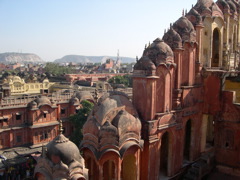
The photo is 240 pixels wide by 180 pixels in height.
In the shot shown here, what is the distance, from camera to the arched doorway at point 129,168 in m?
12.6

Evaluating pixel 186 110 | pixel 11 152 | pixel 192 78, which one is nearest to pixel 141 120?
pixel 186 110

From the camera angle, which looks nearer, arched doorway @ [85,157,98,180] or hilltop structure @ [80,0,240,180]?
hilltop structure @ [80,0,240,180]

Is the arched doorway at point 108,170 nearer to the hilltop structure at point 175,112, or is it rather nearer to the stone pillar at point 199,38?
the hilltop structure at point 175,112

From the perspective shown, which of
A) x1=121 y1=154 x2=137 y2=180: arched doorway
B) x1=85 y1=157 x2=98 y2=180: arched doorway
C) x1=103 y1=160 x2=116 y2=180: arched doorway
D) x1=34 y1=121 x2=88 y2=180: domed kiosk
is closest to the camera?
x1=34 y1=121 x2=88 y2=180: domed kiosk

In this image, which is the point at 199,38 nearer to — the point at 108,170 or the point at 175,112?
the point at 175,112

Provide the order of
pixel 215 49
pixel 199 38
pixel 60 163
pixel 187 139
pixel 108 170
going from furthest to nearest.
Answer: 1. pixel 215 49
2. pixel 187 139
3. pixel 199 38
4. pixel 108 170
5. pixel 60 163

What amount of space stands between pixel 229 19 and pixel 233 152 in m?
10.8

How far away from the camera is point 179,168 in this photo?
15617 mm

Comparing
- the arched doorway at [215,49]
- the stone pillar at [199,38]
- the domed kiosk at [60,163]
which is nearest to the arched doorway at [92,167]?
the domed kiosk at [60,163]

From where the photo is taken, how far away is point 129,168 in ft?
42.5

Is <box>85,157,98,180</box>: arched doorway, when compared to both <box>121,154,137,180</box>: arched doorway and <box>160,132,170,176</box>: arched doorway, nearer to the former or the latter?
<box>121,154,137,180</box>: arched doorway

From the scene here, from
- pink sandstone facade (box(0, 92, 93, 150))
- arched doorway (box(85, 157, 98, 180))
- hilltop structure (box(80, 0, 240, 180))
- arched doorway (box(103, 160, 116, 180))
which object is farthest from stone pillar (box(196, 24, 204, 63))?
pink sandstone facade (box(0, 92, 93, 150))

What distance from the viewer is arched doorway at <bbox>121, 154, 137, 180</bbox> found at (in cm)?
1259

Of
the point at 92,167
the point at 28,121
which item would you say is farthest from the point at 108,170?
the point at 28,121
